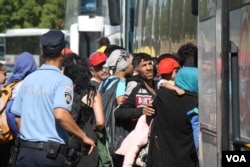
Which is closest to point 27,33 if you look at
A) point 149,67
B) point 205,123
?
point 149,67

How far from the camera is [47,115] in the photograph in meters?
7.27

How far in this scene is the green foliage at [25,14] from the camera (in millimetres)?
63500

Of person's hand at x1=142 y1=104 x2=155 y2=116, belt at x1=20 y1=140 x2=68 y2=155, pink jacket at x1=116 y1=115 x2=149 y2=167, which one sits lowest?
pink jacket at x1=116 y1=115 x2=149 y2=167

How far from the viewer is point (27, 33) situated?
45156 millimetres

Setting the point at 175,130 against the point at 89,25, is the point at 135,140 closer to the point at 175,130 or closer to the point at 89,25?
the point at 175,130

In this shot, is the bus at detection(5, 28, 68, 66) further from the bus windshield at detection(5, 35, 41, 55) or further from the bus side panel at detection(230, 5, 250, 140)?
the bus side panel at detection(230, 5, 250, 140)

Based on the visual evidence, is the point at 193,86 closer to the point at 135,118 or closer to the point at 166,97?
the point at 166,97

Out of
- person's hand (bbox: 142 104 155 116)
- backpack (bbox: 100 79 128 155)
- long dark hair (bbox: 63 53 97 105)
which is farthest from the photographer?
backpack (bbox: 100 79 128 155)

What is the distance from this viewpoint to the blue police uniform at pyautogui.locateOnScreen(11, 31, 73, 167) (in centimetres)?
722

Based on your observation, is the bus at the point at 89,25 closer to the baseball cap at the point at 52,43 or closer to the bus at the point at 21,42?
the baseball cap at the point at 52,43

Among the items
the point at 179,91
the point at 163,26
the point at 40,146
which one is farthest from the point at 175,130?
the point at 163,26

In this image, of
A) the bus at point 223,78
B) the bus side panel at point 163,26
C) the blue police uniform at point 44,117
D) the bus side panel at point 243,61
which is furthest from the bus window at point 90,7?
the bus side panel at point 243,61

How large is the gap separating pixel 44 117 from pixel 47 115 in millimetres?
30

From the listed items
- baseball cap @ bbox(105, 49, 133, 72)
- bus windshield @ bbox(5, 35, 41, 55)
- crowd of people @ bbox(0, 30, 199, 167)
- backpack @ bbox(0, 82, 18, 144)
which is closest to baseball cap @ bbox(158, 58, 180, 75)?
crowd of people @ bbox(0, 30, 199, 167)
